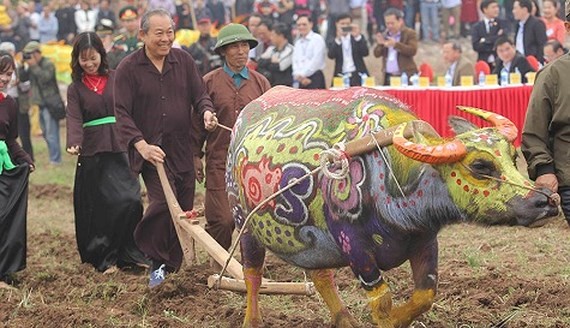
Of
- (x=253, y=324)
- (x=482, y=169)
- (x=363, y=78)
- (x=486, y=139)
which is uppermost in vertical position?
(x=486, y=139)

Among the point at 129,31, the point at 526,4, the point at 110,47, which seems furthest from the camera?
the point at 110,47

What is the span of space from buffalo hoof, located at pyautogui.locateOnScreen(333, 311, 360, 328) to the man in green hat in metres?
2.06

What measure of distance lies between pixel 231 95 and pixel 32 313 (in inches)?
90.8

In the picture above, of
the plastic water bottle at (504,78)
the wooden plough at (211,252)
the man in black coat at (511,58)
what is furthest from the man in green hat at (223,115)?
the man in black coat at (511,58)

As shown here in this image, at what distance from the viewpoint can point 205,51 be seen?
18.1 metres

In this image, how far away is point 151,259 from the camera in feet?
29.3

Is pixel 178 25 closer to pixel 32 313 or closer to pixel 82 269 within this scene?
pixel 82 269

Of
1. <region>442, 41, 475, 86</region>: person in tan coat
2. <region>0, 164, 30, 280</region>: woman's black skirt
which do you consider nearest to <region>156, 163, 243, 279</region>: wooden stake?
<region>0, 164, 30, 280</region>: woman's black skirt

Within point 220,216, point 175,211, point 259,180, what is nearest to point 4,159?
point 220,216

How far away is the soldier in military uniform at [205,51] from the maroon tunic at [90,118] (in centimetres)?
731

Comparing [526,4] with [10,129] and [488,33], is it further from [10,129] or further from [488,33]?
[10,129]

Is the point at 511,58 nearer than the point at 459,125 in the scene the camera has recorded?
No

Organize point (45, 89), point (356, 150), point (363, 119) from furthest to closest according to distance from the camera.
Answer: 1. point (45, 89)
2. point (363, 119)
3. point (356, 150)

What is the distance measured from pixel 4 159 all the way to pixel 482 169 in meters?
4.84
